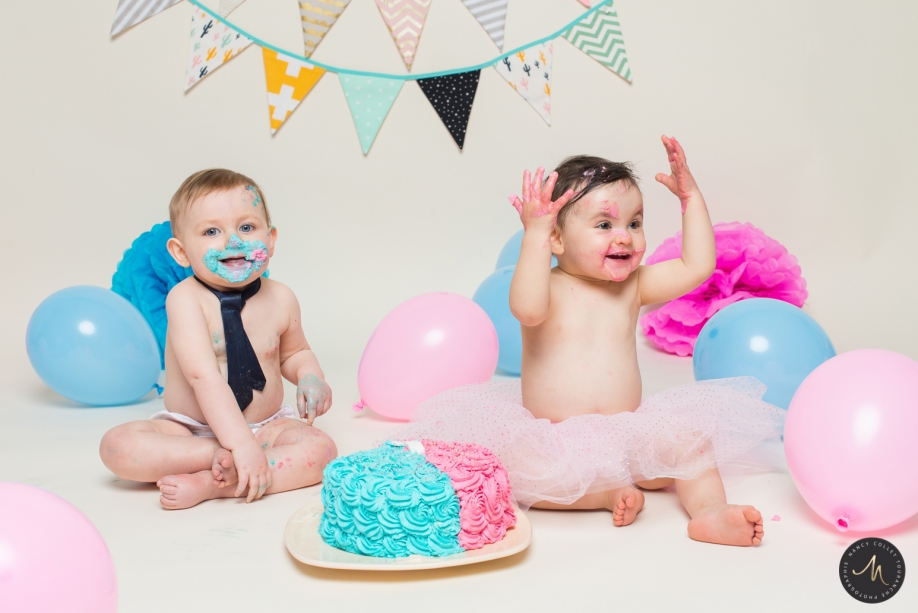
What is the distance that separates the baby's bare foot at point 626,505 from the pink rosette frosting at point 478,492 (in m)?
0.24

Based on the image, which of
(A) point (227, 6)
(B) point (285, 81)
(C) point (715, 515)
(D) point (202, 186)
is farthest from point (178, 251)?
(A) point (227, 6)

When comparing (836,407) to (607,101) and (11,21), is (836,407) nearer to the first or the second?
(607,101)

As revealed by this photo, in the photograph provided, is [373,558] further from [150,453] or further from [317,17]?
[317,17]

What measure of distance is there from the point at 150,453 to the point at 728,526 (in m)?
1.39

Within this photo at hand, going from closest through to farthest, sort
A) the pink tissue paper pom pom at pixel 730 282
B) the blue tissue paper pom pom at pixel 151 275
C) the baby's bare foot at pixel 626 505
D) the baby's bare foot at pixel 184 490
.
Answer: the baby's bare foot at pixel 626 505, the baby's bare foot at pixel 184 490, the blue tissue paper pom pom at pixel 151 275, the pink tissue paper pom pom at pixel 730 282

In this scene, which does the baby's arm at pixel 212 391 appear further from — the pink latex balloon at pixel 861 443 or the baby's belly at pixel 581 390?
the pink latex balloon at pixel 861 443

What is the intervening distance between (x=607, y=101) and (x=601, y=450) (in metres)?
2.59

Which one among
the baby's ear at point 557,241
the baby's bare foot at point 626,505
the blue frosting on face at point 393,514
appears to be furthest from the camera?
the baby's ear at point 557,241

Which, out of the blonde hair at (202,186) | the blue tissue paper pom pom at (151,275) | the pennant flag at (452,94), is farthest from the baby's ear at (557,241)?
the pennant flag at (452,94)

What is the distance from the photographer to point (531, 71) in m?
4.11

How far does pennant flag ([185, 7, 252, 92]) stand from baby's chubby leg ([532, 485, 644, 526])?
8.60 ft

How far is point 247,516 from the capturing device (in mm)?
2109

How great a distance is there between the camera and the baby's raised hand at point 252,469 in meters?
2.15

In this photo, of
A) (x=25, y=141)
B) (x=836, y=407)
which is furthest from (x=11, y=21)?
(x=836, y=407)
